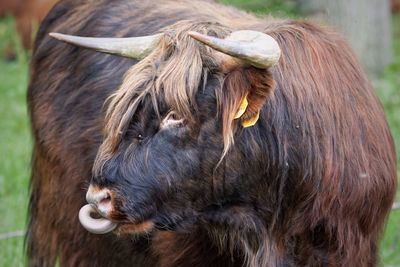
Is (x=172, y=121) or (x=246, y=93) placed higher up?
(x=246, y=93)

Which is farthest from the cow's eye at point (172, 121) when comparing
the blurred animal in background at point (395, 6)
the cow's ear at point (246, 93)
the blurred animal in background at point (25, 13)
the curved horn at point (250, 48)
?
the blurred animal in background at point (395, 6)

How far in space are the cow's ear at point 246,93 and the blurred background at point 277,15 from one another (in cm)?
132

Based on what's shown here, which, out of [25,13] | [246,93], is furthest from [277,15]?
[25,13]

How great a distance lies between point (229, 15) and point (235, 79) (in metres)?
1.13

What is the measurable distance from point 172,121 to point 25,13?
864 cm

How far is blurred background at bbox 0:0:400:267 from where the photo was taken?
22.5 ft

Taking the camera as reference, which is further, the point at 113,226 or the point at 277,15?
the point at 277,15

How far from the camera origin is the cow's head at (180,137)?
414cm

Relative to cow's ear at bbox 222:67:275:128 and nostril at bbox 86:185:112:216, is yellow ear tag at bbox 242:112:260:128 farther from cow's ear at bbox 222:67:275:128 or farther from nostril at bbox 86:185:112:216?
nostril at bbox 86:185:112:216

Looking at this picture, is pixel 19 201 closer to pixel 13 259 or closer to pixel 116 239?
pixel 13 259

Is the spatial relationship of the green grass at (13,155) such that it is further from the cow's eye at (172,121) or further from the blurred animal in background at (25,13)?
the cow's eye at (172,121)

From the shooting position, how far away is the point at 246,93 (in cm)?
414

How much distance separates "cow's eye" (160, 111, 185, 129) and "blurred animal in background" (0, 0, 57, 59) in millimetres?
7736

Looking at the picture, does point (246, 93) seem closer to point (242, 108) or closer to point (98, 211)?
point (242, 108)
